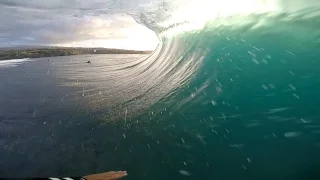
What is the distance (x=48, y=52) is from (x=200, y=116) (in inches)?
272

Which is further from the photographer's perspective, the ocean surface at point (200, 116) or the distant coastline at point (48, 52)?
the distant coastline at point (48, 52)

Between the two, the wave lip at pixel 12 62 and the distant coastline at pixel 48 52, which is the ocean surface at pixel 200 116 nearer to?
the wave lip at pixel 12 62

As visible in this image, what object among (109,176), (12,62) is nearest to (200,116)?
(109,176)

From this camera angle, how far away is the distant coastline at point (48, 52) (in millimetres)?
9547

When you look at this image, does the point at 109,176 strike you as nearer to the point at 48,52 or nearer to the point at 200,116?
the point at 200,116

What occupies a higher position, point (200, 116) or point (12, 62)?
point (12, 62)

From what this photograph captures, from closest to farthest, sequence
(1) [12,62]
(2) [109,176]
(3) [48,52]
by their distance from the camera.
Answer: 1. (2) [109,176]
2. (1) [12,62]
3. (3) [48,52]

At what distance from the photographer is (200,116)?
4.71m

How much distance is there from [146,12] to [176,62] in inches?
44.5

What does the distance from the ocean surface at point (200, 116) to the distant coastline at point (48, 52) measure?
2.94m

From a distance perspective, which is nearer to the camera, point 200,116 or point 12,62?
point 200,116

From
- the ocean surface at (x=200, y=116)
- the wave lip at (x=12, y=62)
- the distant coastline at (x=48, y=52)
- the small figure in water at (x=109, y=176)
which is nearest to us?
the small figure in water at (x=109, y=176)

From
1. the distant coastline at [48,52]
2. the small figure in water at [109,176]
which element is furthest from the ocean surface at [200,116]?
the distant coastline at [48,52]

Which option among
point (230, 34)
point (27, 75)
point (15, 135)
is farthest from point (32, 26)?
point (230, 34)
